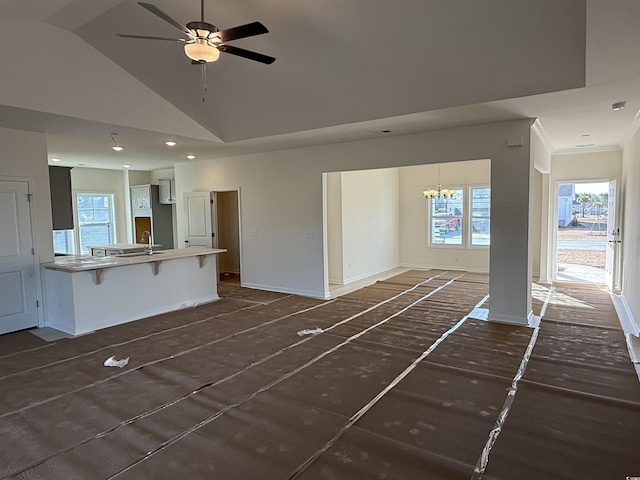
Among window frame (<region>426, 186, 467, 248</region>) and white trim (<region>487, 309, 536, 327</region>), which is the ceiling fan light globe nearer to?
white trim (<region>487, 309, 536, 327</region>)

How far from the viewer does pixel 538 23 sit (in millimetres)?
3131

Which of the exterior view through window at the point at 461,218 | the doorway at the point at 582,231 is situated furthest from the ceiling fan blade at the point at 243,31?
the exterior view through window at the point at 461,218

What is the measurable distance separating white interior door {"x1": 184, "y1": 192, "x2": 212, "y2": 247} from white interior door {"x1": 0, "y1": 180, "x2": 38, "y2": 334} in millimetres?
3362

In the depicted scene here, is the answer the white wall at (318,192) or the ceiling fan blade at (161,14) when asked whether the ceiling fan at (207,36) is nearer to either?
the ceiling fan blade at (161,14)

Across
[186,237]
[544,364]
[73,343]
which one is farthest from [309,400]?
[186,237]

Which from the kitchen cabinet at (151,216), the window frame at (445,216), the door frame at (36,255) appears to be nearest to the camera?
the door frame at (36,255)

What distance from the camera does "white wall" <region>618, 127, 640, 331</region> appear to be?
489cm

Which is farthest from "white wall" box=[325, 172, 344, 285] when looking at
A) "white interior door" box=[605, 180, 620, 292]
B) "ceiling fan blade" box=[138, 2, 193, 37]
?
"ceiling fan blade" box=[138, 2, 193, 37]

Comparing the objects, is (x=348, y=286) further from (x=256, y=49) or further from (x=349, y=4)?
(x=349, y=4)

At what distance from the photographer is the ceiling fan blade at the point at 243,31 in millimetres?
2707

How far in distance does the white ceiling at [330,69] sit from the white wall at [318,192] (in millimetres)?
404

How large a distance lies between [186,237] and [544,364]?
7.20 meters

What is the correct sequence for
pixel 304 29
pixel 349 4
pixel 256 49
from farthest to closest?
pixel 256 49, pixel 304 29, pixel 349 4

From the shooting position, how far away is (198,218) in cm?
841
